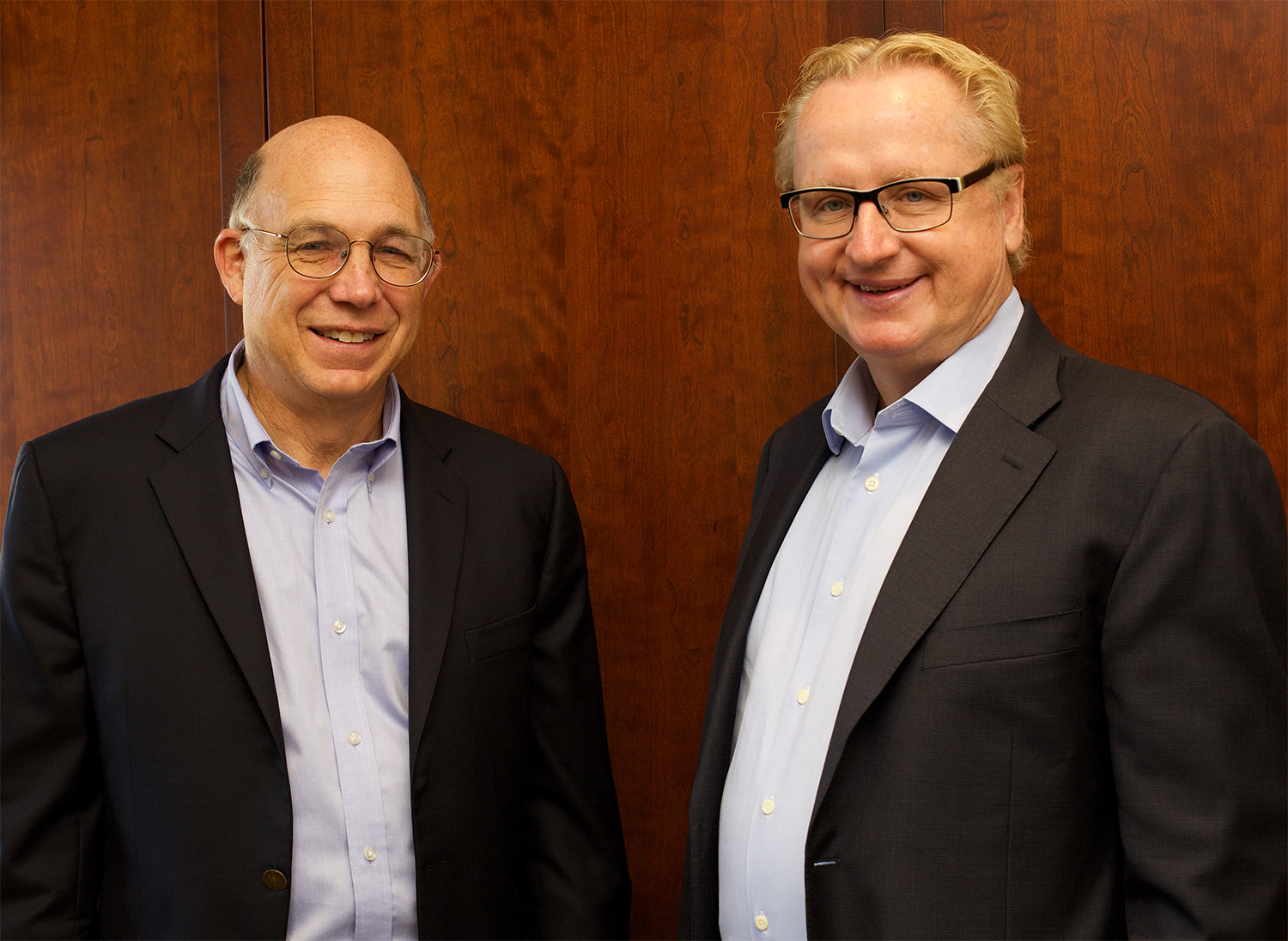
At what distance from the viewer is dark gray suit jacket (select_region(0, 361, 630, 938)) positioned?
154cm

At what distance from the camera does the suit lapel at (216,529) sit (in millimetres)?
1555

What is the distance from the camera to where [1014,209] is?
1545 millimetres

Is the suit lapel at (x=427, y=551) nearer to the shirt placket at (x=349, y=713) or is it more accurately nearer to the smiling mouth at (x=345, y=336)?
the shirt placket at (x=349, y=713)

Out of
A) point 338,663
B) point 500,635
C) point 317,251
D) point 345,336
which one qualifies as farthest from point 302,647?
point 317,251

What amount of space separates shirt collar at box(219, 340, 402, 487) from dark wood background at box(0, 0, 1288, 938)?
0.50 meters

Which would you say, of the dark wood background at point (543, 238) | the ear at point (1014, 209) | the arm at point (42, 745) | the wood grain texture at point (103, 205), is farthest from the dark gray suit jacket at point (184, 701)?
the ear at point (1014, 209)

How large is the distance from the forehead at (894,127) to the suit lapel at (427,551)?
2.76 feet

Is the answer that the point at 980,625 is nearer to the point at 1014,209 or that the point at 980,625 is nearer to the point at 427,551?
the point at 1014,209

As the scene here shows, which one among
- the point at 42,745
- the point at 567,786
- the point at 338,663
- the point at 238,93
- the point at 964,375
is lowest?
the point at 567,786

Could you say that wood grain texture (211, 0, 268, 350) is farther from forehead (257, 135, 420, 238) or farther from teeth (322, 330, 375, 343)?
teeth (322, 330, 375, 343)

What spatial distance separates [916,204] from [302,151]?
105 centimetres

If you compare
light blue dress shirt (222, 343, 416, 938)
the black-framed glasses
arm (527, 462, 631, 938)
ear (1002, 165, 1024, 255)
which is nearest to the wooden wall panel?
ear (1002, 165, 1024, 255)

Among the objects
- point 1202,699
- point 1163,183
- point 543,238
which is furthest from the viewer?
point 543,238

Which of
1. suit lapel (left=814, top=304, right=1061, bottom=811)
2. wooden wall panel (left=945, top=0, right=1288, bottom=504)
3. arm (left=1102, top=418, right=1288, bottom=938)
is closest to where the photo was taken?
arm (left=1102, top=418, right=1288, bottom=938)
